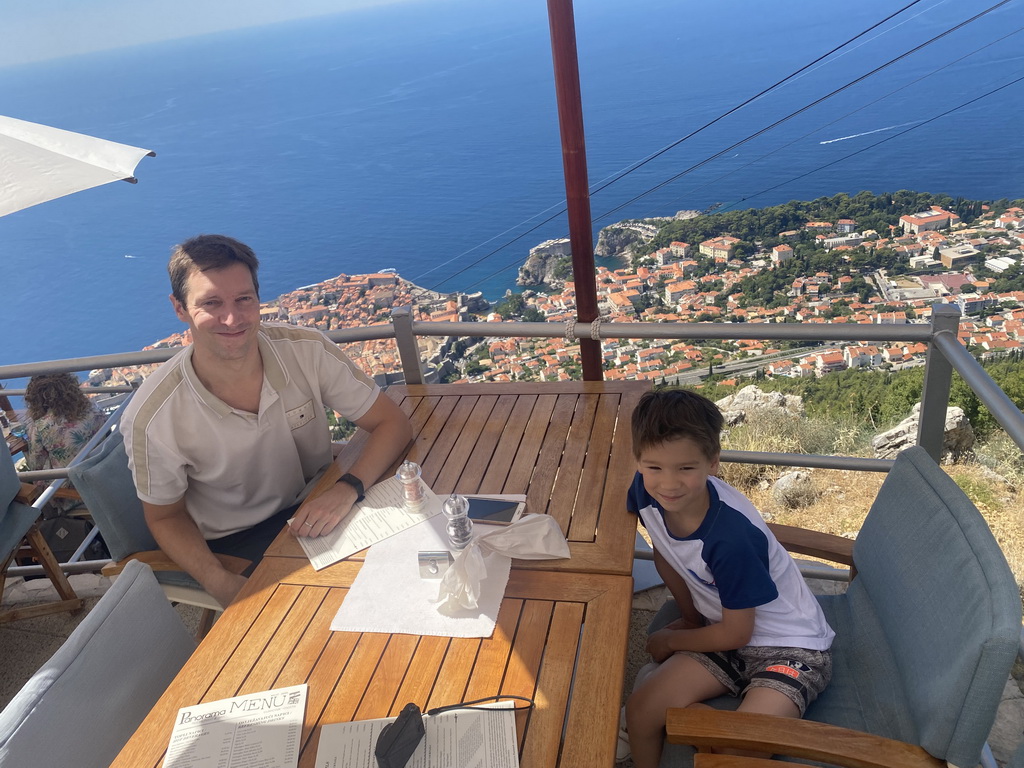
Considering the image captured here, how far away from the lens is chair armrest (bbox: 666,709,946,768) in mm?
1195

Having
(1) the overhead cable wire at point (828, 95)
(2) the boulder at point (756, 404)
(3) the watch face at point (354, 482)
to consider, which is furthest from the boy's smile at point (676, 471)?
(1) the overhead cable wire at point (828, 95)

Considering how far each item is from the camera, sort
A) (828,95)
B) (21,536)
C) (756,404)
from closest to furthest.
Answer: (21,536) → (756,404) → (828,95)

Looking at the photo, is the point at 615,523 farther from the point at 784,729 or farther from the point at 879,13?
the point at 879,13

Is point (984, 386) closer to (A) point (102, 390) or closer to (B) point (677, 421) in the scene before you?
(B) point (677, 421)

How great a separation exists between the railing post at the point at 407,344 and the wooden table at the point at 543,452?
107mm

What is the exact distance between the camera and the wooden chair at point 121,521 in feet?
6.67

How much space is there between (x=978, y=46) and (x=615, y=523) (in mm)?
9343

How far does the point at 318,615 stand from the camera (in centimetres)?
Answer: 150

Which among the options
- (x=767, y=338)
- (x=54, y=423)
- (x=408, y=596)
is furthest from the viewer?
(x=54, y=423)

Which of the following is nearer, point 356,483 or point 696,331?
point 356,483

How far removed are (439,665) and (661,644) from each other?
654mm

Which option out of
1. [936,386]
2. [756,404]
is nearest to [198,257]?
[936,386]

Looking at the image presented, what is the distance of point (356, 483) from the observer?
6.26ft

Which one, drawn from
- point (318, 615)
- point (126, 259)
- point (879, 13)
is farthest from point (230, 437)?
point (126, 259)
